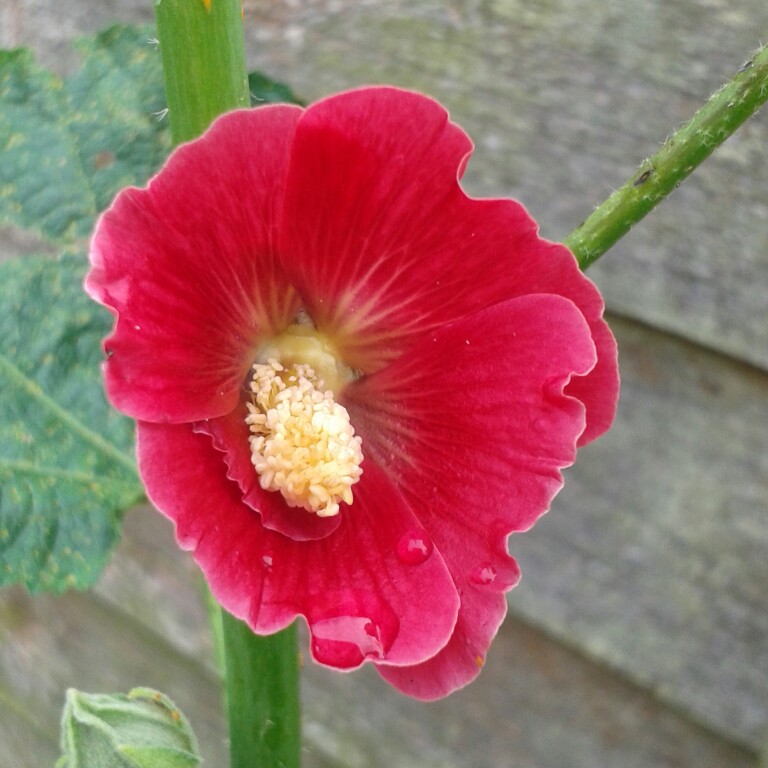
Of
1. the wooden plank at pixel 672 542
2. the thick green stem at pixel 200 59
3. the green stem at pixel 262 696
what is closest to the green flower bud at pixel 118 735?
the green stem at pixel 262 696

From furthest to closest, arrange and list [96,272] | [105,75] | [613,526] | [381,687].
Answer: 1. [381,687]
2. [613,526]
3. [105,75]
4. [96,272]

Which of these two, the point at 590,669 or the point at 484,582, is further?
the point at 590,669

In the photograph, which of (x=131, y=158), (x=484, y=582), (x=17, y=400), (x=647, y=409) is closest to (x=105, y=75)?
(x=131, y=158)

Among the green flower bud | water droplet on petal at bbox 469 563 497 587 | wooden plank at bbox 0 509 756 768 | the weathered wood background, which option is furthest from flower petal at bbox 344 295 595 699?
wooden plank at bbox 0 509 756 768

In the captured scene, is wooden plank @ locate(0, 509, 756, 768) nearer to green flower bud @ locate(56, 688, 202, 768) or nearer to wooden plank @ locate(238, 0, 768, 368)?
wooden plank @ locate(238, 0, 768, 368)

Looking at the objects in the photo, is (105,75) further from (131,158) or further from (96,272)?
(96,272)

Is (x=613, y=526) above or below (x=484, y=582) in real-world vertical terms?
below
